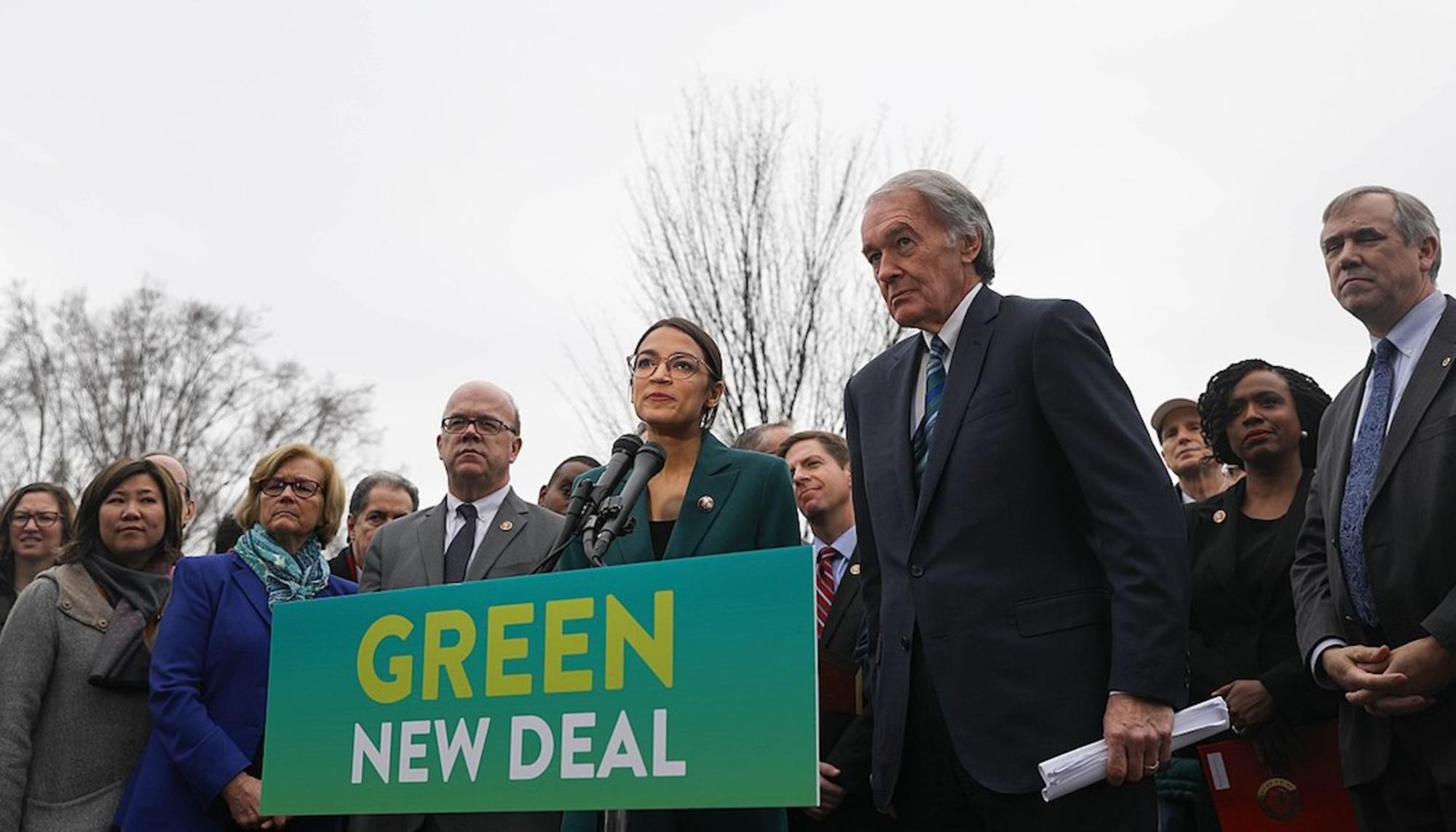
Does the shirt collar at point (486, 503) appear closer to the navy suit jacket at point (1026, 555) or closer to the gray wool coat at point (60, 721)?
the gray wool coat at point (60, 721)

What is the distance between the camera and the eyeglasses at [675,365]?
4137mm

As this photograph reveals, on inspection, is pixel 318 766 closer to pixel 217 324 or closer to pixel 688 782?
pixel 688 782

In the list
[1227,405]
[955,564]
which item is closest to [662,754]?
[955,564]

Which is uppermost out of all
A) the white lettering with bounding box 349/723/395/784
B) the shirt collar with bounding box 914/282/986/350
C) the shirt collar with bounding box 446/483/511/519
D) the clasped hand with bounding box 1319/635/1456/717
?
the shirt collar with bounding box 446/483/511/519

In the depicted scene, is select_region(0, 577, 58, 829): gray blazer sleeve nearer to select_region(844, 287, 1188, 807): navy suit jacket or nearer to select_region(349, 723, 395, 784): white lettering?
select_region(349, 723, 395, 784): white lettering

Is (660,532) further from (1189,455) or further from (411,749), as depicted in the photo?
(1189,455)

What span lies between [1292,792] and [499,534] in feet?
9.24

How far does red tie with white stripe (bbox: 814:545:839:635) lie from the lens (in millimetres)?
5105

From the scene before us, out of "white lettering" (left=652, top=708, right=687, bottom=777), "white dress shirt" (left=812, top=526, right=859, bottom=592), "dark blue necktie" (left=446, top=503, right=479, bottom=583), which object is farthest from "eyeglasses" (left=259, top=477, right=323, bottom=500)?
"white lettering" (left=652, top=708, right=687, bottom=777)

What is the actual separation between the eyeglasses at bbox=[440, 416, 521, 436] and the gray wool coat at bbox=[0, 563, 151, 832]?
4.59 ft

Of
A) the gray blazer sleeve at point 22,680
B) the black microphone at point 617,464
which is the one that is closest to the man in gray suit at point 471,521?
the gray blazer sleeve at point 22,680

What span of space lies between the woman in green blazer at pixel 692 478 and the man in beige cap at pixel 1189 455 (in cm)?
309

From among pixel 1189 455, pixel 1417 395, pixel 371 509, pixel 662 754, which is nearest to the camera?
pixel 662 754

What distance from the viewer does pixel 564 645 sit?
2768 millimetres
